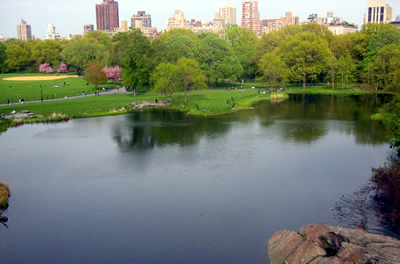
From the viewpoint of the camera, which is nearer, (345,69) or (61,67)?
(345,69)

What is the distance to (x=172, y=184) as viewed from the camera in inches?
929

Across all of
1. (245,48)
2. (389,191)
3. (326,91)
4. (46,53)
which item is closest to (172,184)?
(389,191)

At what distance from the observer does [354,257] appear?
13641 mm

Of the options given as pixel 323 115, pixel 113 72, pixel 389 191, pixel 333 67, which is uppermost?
pixel 333 67

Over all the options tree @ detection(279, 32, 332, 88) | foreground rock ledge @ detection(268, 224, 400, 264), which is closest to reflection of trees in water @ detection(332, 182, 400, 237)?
foreground rock ledge @ detection(268, 224, 400, 264)

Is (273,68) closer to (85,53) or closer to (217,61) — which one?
(217,61)

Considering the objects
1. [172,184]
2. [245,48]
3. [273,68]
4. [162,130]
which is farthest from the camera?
[245,48]

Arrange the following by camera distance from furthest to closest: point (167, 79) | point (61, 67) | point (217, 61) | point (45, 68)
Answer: point (45, 68) < point (61, 67) < point (217, 61) < point (167, 79)

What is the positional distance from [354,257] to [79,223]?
40.1ft

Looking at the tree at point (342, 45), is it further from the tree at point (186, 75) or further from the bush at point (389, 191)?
the bush at point (389, 191)

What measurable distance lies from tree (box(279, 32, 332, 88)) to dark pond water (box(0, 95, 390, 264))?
1218 inches

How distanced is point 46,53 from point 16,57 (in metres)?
7.90

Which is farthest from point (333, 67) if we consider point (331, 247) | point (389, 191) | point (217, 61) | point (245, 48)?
point (331, 247)

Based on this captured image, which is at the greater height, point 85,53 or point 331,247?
point 85,53
